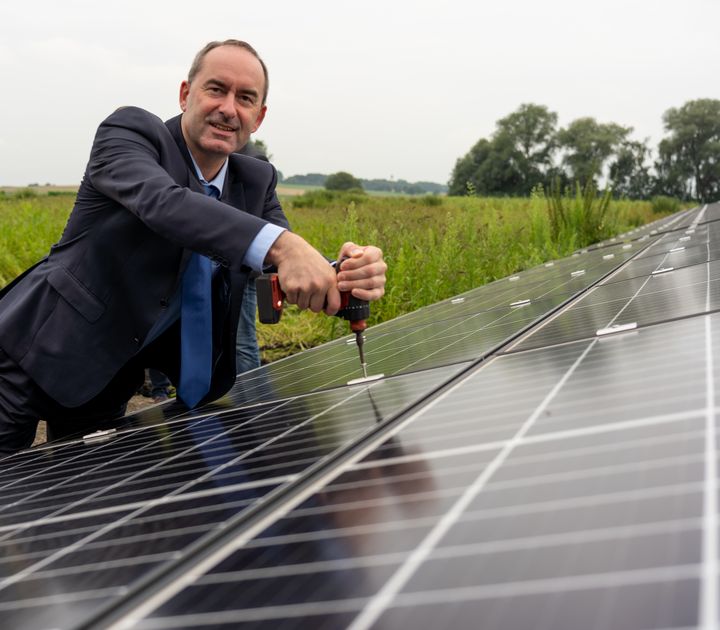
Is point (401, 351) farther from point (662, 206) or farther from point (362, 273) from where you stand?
point (662, 206)

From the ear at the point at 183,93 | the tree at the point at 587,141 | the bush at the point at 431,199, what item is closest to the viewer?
the ear at the point at 183,93

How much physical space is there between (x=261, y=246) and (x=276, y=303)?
0.27 m

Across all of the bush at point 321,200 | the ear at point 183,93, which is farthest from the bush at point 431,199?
the ear at point 183,93

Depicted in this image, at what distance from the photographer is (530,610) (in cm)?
77

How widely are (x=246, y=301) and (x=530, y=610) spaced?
19.8 ft

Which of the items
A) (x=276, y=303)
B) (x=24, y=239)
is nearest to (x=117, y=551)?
(x=276, y=303)

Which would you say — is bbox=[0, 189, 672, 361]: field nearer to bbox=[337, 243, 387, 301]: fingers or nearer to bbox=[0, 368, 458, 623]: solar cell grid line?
bbox=[337, 243, 387, 301]: fingers

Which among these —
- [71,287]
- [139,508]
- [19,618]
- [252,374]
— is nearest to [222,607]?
[19,618]

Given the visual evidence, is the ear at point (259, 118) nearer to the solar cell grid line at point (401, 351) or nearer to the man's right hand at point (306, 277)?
the solar cell grid line at point (401, 351)

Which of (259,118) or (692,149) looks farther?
(692,149)

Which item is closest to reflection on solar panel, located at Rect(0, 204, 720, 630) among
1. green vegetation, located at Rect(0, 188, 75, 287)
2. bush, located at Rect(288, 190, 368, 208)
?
green vegetation, located at Rect(0, 188, 75, 287)

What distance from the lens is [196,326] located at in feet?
11.3

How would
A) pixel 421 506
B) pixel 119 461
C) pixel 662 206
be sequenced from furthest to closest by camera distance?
1. pixel 662 206
2. pixel 119 461
3. pixel 421 506

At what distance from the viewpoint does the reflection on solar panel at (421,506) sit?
2.72ft
